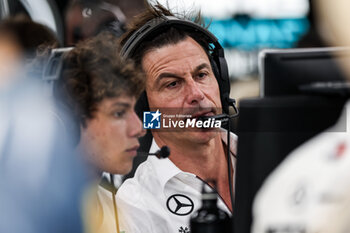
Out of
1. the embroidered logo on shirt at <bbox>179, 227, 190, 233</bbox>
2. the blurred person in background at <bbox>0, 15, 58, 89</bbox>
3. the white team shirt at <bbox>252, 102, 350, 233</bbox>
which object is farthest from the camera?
the blurred person in background at <bbox>0, 15, 58, 89</bbox>

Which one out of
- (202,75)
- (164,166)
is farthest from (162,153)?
(202,75)

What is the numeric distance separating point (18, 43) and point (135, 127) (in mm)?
489

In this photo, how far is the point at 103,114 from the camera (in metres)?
1.68

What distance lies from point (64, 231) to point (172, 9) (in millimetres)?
722

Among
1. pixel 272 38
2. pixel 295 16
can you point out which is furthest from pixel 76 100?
pixel 295 16

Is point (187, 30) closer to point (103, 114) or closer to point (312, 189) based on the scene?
point (103, 114)

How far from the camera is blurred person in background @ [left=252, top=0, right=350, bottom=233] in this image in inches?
49.5

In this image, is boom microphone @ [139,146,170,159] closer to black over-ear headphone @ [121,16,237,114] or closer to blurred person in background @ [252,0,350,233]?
black over-ear headphone @ [121,16,237,114]

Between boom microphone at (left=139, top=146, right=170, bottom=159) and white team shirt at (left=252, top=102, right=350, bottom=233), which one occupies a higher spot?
boom microphone at (left=139, top=146, right=170, bottom=159)

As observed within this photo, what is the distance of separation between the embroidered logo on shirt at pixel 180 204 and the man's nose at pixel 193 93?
277mm

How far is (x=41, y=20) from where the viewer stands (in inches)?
74.0

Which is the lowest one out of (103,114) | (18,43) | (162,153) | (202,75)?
(162,153)

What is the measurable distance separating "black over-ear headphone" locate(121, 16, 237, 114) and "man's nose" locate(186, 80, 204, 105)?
0.23 ft

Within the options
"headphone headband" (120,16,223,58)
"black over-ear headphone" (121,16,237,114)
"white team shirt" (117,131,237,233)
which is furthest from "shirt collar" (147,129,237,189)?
"headphone headband" (120,16,223,58)
